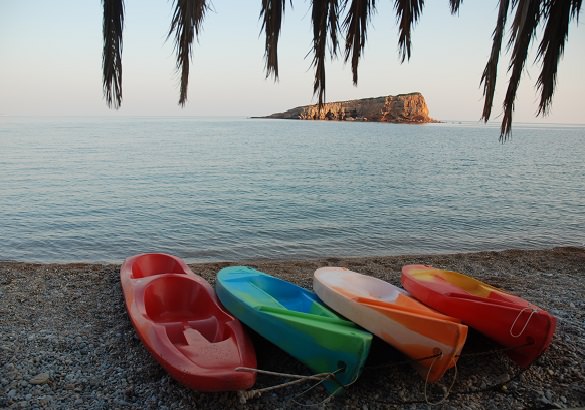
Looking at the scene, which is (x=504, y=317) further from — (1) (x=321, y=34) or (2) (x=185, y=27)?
(2) (x=185, y=27)

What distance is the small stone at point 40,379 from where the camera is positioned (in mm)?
3791

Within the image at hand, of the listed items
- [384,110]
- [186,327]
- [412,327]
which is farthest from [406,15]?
[384,110]

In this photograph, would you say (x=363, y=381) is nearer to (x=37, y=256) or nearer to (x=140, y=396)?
(x=140, y=396)

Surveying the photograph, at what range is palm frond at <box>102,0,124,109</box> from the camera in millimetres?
1890

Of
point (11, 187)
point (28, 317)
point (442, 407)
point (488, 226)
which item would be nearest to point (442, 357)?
point (442, 407)

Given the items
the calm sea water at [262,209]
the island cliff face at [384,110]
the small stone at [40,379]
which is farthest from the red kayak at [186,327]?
the island cliff face at [384,110]

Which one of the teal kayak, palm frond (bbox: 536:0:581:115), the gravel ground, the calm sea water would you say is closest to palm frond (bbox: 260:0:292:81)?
palm frond (bbox: 536:0:581:115)

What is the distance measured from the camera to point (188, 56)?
2.09 metres

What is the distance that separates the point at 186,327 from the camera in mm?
4539

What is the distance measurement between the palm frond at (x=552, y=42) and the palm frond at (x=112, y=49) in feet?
7.97

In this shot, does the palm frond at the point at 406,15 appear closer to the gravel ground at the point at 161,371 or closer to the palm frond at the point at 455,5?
the palm frond at the point at 455,5

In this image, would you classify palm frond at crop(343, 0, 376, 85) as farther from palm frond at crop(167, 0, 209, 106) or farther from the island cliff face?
the island cliff face

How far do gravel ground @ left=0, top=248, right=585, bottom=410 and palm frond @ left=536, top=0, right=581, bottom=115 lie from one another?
2322 millimetres

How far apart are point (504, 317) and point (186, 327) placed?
117 inches
